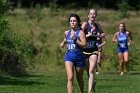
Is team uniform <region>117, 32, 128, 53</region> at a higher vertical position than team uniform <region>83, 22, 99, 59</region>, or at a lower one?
lower

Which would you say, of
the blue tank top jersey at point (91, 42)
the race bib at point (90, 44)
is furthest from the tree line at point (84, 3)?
the race bib at point (90, 44)

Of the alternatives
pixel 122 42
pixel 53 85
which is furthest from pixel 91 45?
pixel 122 42

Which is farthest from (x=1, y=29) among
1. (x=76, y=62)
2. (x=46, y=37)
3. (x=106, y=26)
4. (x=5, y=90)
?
(x=106, y=26)

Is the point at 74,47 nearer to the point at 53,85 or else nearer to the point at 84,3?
the point at 53,85

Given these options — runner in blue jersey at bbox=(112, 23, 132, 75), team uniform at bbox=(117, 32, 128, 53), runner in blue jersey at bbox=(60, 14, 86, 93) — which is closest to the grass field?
runner in blue jersey at bbox=(112, 23, 132, 75)

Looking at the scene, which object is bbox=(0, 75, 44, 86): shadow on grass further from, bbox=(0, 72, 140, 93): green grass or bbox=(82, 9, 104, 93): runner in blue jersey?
bbox=(82, 9, 104, 93): runner in blue jersey

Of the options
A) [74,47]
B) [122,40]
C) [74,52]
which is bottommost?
[122,40]

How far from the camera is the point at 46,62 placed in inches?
1548

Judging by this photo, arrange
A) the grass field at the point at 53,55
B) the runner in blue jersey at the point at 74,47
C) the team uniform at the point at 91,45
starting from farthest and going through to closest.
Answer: the grass field at the point at 53,55 < the team uniform at the point at 91,45 < the runner in blue jersey at the point at 74,47

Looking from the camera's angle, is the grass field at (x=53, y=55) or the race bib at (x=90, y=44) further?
the grass field at (x=53, y=55)

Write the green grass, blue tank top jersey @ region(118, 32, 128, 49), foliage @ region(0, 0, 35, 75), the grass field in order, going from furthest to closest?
blue tank top jersey @ region(118, 32, 128, 49) → foliage @ region(0, 0, 35, 75) → the grass field → the green grass

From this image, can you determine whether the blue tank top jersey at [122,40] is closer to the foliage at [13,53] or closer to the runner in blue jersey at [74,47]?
the foliage at [13,53]

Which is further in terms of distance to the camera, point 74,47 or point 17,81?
point 17,81

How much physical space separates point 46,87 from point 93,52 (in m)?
3.11
